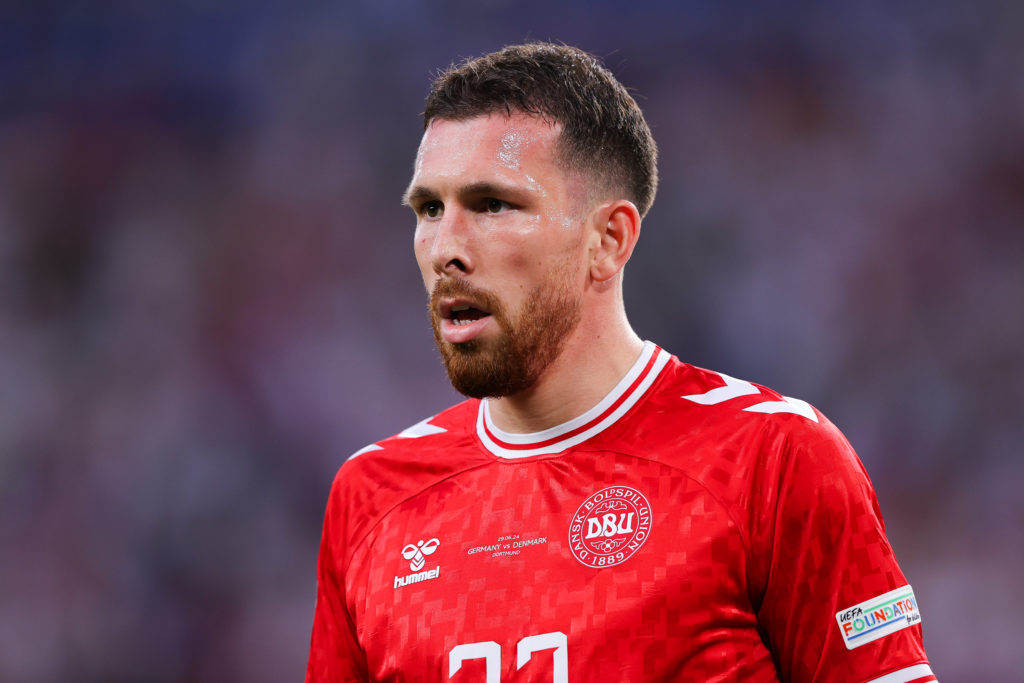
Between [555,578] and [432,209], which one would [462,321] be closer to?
[432,209]

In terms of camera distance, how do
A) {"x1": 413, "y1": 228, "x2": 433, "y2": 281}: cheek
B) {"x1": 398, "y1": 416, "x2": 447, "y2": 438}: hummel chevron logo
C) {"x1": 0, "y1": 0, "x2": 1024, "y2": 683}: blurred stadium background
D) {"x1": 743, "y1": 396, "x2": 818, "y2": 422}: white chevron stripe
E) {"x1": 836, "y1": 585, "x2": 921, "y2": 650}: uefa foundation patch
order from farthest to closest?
{"x1": 0, "y1": 0, "x2": 1024, "y2": 683}: blurred stadium background < {"x1": 398, "y1": 416, "x2": 447, "y2": 438}: hummel chevron logo < {"x1": 413, "y1": 228, "x2": 433, "y2": 281}: cheek < {"x1": 743, "y1": 396, "x2": 818, "y2": 422}: white chevron stripe < {"x1": 836, "y1": 585, "x2": 921, "y2": 650}: uefa foundation patch

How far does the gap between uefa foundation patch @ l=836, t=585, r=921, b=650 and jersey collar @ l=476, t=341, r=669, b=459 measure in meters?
0.67

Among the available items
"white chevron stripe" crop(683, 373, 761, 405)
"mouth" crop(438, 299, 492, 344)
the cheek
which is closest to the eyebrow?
the cheek

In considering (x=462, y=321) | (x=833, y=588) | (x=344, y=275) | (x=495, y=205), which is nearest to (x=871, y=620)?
(x=833, y=588)

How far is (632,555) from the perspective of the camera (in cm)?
205

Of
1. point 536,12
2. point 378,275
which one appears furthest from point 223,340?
point 536,12

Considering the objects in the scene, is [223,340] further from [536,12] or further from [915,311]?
[915,311]

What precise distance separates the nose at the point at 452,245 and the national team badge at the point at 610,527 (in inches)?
23.1

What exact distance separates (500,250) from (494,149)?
0.78 ft

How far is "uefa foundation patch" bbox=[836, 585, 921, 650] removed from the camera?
1.88 m

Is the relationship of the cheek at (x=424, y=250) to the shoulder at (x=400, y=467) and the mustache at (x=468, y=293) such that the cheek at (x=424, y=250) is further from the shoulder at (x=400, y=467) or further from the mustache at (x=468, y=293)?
the shoulder at (x=400, y=467)

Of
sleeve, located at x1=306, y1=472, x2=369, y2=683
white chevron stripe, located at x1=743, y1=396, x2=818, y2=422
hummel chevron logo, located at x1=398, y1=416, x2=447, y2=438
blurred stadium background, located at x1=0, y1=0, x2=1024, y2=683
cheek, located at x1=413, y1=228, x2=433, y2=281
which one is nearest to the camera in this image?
white chevron stripe, located at x1=743, y1=396, x2=818, y2=422

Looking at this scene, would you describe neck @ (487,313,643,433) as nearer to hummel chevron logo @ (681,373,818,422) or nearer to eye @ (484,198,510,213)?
hummel chevron logo @ (681,373,818,422)

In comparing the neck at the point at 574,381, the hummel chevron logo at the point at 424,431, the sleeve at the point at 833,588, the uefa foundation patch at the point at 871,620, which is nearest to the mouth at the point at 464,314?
the neck at the point at 574,381
